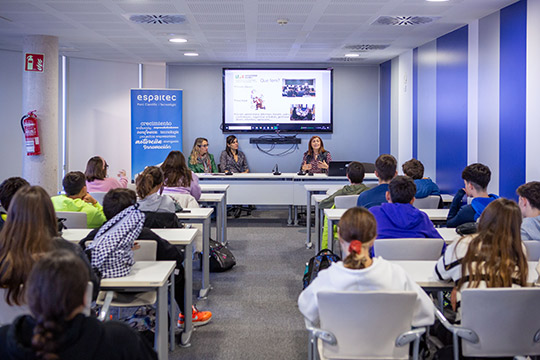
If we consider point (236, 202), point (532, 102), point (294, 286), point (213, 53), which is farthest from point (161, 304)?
point (213, 53)

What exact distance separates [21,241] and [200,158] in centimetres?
691

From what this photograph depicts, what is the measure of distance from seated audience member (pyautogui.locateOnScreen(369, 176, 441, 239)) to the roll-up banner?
7017 mm

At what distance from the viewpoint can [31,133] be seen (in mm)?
7445

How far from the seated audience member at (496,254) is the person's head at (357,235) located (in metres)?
0.51

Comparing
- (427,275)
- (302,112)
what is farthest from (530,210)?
(302,112)

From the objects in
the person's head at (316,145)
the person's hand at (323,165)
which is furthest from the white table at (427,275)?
the person's head at (316,145)

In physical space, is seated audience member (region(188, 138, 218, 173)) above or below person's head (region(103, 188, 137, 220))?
above

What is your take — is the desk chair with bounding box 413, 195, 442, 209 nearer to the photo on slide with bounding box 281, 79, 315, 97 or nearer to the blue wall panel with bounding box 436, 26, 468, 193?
the blue wall panel with bounding box 436, 26, 468, 193

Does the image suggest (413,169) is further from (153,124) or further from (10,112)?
(10,112)

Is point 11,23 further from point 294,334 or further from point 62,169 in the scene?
point 294,334

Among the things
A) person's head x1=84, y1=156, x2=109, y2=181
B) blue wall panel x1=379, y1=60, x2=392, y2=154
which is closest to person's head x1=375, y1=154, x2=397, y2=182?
person's head x1=84, y1=156, x2=109, y2=181

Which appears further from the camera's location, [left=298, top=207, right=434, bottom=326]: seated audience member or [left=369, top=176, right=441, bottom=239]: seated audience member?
[left=369, top=176, right=441, bottom=239]: seated audience member

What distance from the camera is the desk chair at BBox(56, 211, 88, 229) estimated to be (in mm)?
3836

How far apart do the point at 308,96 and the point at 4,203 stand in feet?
24.1
